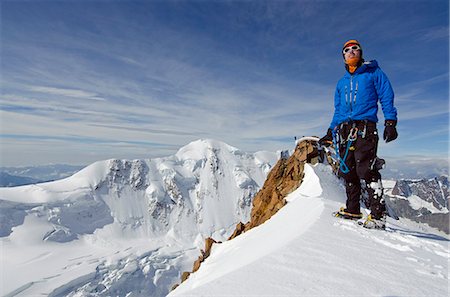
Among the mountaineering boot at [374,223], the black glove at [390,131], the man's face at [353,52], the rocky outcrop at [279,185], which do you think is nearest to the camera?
the black glove at [390,131]

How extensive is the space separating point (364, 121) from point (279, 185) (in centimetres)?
1140

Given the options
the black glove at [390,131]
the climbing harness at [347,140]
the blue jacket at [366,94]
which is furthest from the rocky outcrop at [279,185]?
the black glove at [390,131]

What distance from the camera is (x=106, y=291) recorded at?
125250 mm

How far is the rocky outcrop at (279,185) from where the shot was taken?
14.5 meters

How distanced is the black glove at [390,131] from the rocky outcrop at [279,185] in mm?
8483

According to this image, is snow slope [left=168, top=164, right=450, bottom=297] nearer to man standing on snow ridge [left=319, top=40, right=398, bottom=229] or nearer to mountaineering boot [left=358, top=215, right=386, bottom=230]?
mountaineering boot [left=358, top=215, right=386, bottom=230]

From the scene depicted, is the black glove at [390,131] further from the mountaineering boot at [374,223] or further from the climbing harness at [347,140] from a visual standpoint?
the mountaineering boot at [374,223]

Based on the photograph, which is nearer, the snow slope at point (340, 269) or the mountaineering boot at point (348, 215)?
the snow slope at point (340, 269)

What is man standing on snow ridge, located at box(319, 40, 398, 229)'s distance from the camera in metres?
5.77

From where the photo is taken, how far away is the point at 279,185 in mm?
16938

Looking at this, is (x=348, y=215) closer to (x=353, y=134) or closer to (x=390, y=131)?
(x=353, y=134)

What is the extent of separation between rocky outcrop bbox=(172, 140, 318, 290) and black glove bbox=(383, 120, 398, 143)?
8.48 m

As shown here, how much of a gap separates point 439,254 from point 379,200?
1413 mm

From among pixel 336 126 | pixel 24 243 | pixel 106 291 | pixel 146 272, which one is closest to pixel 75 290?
pixel 106 291
